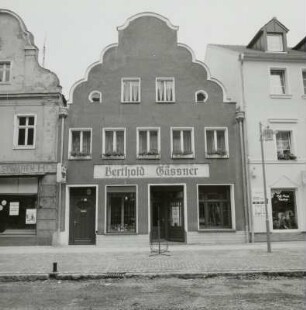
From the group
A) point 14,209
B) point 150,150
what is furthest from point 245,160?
point 14,209

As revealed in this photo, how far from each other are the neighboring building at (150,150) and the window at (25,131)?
1989 millimetres

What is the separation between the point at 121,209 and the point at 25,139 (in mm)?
6491

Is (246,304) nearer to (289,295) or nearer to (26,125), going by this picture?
(289,295)

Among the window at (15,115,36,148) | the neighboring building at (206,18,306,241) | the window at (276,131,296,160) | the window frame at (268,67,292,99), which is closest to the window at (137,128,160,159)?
the neighboring building at (206,18,306,241)

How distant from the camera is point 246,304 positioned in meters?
7.45

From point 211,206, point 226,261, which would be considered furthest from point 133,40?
point 226,261

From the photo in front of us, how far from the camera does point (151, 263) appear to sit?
12.8 m

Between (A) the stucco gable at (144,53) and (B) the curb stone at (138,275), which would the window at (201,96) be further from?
(B) the curb stone at (138,275)

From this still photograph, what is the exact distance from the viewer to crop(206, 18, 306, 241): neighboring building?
2042 cm

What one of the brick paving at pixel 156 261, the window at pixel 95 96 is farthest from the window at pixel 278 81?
the window at pixel 95 96

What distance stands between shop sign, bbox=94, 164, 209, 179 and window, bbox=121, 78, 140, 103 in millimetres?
3947

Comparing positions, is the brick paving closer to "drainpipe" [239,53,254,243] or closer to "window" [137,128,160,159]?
"drainpipe" [239,53,254,243]

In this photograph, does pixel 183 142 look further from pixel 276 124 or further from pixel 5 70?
pixel 5 70

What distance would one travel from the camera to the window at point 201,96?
2141 cm
